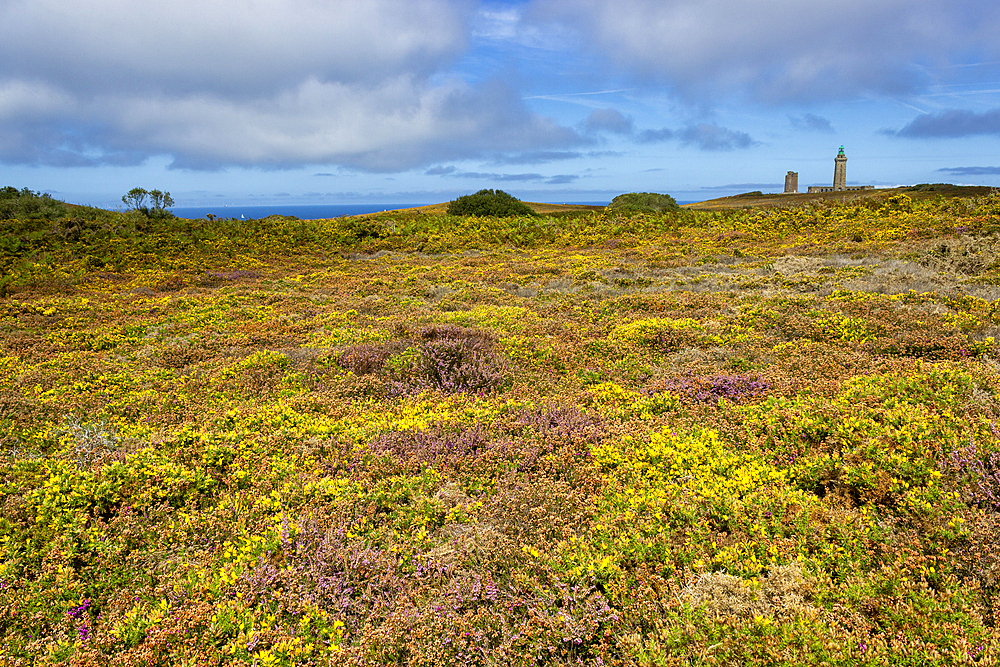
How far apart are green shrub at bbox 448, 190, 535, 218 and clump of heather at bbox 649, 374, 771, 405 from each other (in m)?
41.7

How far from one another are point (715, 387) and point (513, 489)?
4.39 m

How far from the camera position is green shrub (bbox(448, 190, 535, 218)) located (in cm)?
5053

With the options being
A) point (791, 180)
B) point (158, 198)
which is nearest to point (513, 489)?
point (158, 198)

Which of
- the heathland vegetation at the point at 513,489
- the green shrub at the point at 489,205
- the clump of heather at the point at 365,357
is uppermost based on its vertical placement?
the green shrub at the point at 489,205

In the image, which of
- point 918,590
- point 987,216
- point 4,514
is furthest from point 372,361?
point 987,216

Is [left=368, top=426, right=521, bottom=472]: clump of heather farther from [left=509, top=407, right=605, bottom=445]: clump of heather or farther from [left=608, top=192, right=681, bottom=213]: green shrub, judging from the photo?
[left=608, top=192, right=681, bottom=213]: green shrub

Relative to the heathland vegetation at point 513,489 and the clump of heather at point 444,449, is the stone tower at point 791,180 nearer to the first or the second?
the heathland vegetation at point 513,489

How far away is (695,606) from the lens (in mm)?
4129

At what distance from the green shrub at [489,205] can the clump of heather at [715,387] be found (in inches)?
1642

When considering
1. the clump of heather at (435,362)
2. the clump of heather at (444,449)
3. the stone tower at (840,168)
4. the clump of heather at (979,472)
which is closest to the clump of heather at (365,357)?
the clump of heather at (435,362)

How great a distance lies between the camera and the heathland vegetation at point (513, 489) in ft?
13.4

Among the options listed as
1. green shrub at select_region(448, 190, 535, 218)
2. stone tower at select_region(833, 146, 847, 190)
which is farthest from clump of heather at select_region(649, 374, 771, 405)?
stone tower at select_region(833, 146, 847, 190)

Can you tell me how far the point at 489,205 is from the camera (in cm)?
5109

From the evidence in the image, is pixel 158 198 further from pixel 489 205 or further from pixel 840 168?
pixel 840 168
